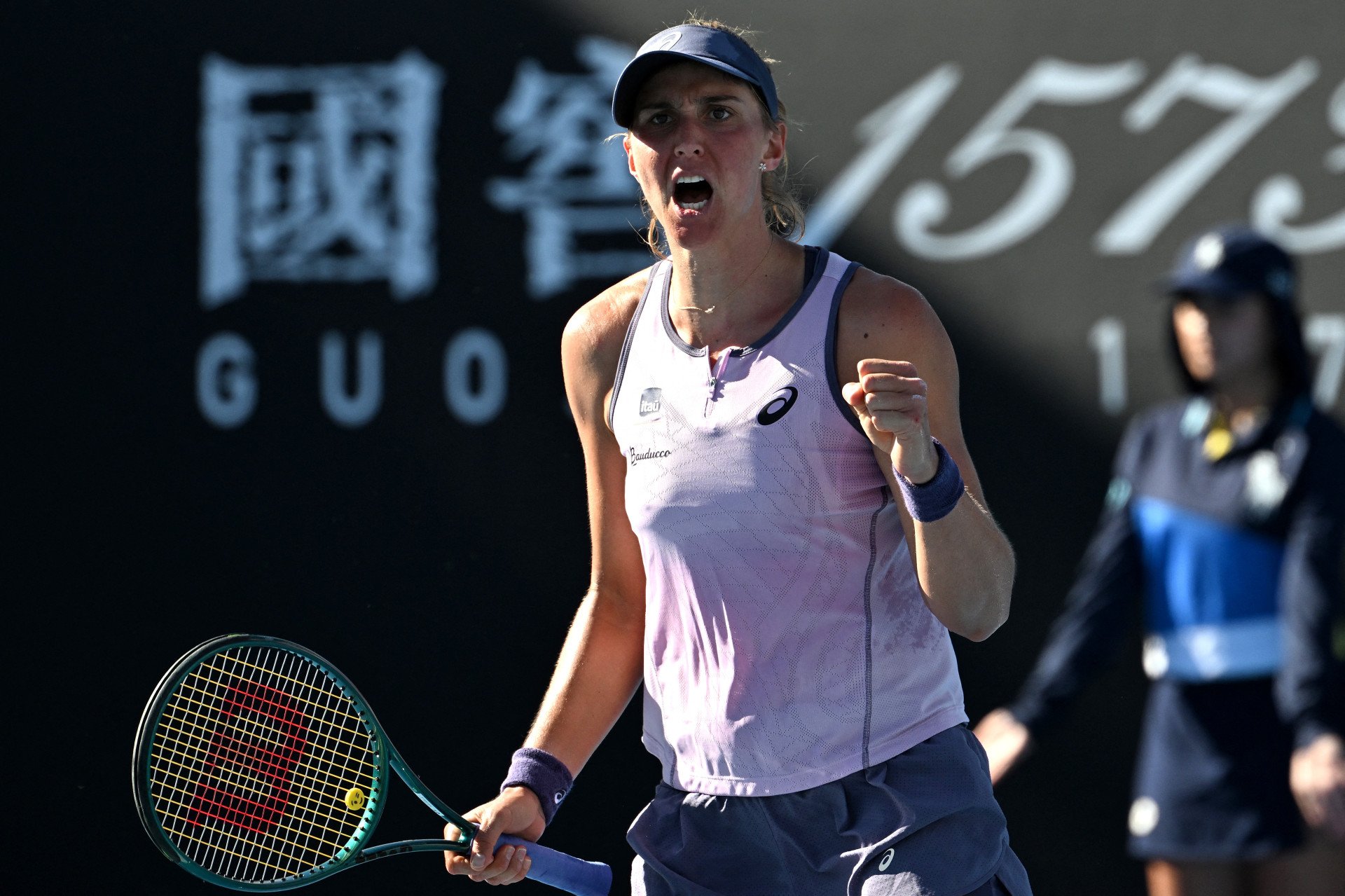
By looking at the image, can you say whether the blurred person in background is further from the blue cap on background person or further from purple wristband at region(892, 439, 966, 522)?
purple wristband at region(892, 439, 966, 522)

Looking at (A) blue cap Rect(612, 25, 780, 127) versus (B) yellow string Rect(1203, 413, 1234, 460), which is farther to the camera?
(B) yellow string Rect(1203, 413, 1234, 460)

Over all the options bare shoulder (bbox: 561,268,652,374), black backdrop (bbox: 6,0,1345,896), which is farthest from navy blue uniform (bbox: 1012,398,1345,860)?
bare shoulder (bbox: 561,268,652,374)

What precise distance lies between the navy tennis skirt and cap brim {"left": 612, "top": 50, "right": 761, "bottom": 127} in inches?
53.6

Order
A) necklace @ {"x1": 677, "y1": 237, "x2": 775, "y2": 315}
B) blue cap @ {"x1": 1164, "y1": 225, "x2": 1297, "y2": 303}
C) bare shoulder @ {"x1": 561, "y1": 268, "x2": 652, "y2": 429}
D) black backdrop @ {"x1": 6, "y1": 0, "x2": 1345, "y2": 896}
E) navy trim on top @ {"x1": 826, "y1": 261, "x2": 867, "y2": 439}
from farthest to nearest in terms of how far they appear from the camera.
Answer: black backdrop @ {"x1": 6, "y1": 0, "x2": 1345, "y2": 896}
blue cap @ {"x1": 1164, "y1": 225, "x2": 1297, "y2": 303}
bare shoulder @ {"x1": 561, "y1": 268, "x2": 652, "y2": 429}
necklace @ {"x1": 677, "y1": 237, "x2": 775, "y2": 315}
navy trim on top @ {"x1": 826, "y1": 261, "x2": 867, "y2": 439}

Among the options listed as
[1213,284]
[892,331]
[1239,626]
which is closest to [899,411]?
[892,331]

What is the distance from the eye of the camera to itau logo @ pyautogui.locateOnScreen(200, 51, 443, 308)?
154 inches

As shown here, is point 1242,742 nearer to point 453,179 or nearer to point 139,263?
point 453,179

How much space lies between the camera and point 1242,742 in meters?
2.67

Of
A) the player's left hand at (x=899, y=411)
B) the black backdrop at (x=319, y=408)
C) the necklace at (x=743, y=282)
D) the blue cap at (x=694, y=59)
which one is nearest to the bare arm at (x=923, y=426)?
the player's left hand at (x=899, y=411)

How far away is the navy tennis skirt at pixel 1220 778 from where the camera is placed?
104 inches

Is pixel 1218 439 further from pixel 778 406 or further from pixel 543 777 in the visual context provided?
pixel 543 777

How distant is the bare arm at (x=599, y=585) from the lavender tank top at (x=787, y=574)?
0.60 ft

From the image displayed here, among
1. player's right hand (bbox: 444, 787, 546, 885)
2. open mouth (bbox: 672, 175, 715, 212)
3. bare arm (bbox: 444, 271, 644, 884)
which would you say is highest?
open mouth (bbox: 672, 175, 715, 212)

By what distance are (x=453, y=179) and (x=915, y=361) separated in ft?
7.40
